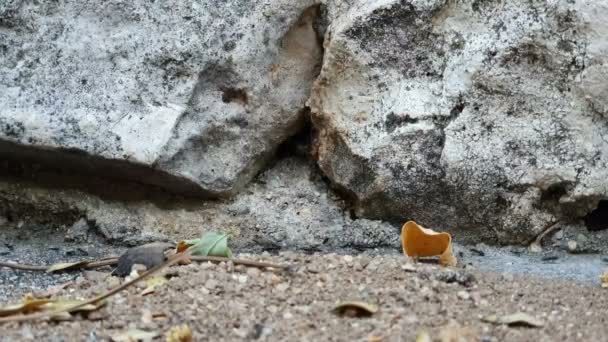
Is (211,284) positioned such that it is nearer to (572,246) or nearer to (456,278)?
(456,278)

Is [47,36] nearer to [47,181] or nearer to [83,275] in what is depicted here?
[47,181]

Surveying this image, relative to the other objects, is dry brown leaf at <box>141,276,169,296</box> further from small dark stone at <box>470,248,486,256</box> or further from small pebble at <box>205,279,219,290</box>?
small dark stone at <box>470,248,486,256</box>

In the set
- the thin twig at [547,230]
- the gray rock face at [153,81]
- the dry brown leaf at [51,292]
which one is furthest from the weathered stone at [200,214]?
the dry brown leaf at [51,292]

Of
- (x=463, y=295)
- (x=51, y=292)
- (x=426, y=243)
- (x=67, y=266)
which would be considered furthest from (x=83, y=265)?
(x=463, y=295)

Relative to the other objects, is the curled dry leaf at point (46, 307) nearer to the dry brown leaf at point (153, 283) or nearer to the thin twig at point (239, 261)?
the dry brown leaf at point (153, 283)

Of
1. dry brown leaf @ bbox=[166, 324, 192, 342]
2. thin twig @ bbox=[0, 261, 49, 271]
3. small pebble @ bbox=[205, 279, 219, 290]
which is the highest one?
small pebble @ bbox=[205, 279, 219, 290]

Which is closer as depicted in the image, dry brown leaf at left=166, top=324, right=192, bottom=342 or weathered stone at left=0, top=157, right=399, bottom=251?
dry brown leaf at left=166, top=324, right=192, bottom=342

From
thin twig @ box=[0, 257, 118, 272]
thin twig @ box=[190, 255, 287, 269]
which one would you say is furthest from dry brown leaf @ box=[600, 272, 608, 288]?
thin twig @ box=[0, 257, 118, 272]
